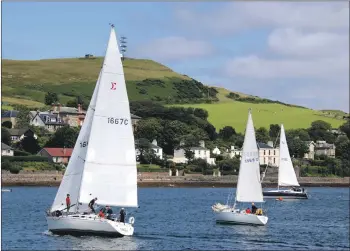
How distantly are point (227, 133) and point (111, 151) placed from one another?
150 m

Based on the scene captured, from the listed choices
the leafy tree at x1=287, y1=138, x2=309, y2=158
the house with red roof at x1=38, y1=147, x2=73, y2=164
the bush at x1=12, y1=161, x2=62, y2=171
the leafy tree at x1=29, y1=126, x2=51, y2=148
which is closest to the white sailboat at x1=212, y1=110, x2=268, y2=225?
the bush at x1=12, y1=161, x2=62, y2=171

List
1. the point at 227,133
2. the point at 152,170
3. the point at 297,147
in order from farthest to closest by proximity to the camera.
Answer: the point at 227,133
the point at 297,147
the point at 152,170

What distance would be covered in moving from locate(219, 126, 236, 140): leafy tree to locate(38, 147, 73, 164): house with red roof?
53.8 m

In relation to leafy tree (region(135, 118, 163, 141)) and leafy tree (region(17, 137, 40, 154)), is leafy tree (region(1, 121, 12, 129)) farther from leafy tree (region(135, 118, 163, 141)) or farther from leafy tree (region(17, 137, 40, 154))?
leafy tree (region(135, 118, 163, 141))

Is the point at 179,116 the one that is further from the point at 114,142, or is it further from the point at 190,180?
the point at 114,142

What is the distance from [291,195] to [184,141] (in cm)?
6939

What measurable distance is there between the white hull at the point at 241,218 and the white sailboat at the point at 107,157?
12.9 metres

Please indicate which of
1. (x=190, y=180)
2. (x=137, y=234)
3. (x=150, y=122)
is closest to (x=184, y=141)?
(x=150, y=122)

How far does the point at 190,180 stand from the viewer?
487 ft

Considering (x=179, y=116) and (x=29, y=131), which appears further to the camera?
(x=179, y=116)

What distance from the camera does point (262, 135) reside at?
190500 mm

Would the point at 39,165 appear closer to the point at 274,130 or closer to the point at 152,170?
the point at 152,170

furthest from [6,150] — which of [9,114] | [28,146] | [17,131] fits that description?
[9,114]

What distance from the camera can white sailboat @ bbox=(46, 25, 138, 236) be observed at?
42906 mm
